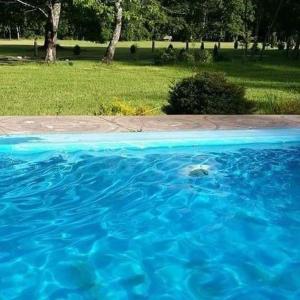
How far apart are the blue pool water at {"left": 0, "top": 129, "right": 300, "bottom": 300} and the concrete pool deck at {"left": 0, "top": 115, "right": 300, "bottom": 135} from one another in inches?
17.6

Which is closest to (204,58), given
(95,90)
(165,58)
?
(165,58)

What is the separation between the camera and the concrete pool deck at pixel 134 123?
30.4ft

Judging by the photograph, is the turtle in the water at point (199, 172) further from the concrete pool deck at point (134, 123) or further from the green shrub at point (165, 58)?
the green shrub at point (165, 58)

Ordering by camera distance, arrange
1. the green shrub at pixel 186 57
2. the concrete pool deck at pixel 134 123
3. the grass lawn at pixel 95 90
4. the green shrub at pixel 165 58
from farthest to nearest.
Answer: the green shrub at pixel 186 57 < the green shrub at pixel 165 58 < the grass lawn at pixel 95 90 < the concrete pool deck at pixel 134 123

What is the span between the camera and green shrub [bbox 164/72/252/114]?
11555mm

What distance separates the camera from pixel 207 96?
11.5m

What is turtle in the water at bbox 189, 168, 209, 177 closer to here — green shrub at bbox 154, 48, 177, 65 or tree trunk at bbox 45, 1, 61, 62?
tree trunk at bbox 45, 1, 61, 62

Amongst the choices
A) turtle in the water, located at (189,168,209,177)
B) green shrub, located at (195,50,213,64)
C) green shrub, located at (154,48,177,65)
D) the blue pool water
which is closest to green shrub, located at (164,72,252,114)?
the blue pool water

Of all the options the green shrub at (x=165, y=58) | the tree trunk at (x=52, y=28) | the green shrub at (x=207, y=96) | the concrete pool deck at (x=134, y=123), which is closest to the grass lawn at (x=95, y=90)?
the green shrub at (x=207, y=96)

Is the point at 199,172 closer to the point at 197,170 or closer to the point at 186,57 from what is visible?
the point at 197,170

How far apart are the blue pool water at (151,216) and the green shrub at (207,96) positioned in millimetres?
2122

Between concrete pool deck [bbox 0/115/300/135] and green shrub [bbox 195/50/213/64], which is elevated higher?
concrete pool deck [bbox 0/115/300/135]

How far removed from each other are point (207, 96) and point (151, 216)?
548 centimetres

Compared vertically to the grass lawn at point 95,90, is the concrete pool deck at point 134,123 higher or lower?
higher
